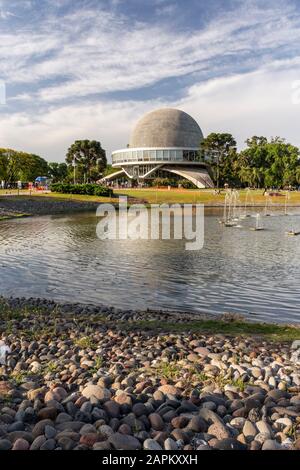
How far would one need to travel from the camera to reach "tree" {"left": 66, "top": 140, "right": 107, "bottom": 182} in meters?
104

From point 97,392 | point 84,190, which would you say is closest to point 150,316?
point 97,392

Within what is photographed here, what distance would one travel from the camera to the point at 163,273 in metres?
19.9

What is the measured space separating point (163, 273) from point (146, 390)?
1385 cm

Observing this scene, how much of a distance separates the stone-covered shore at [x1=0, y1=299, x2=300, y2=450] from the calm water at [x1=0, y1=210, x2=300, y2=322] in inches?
183

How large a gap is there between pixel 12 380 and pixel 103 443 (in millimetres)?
2666

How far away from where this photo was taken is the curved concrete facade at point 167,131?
146m

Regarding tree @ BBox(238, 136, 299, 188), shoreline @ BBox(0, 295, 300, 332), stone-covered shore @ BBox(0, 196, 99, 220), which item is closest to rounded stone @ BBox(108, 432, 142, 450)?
shoreline @ BBox(0, 295, 300, 332)

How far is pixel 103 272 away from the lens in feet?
66.5

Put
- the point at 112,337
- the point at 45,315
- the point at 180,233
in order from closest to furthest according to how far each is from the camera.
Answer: the point at 112,337, the point at 45,315, the point at 180,233

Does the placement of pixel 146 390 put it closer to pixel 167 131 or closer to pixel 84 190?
pixel 84 190

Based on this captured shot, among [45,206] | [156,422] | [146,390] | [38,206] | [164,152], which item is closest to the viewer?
[156,422]

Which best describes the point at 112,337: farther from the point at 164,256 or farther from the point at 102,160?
the point at 102,160

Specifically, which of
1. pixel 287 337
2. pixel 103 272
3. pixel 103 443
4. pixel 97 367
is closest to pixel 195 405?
pixel 103 443

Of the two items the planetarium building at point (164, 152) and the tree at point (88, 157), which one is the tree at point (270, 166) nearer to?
the planetarium building at point (164, 152)
